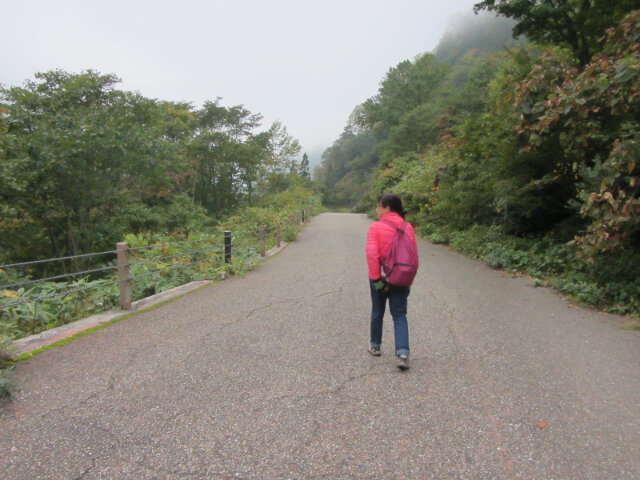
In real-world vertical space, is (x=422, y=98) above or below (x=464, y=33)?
below

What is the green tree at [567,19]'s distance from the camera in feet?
27.1

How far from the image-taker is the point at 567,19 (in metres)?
8.79

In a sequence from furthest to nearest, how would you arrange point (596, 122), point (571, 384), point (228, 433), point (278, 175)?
point (278, 175) → point (596, 122) → point (571, 384) → point (228, 433)

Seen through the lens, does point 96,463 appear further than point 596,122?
No

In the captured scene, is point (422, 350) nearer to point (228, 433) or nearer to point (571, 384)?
point (571, 384)

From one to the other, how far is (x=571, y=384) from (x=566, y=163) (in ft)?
20.9

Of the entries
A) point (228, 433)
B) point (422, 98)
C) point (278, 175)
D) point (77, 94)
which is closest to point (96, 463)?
point (228, 433)

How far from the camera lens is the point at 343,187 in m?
87.5

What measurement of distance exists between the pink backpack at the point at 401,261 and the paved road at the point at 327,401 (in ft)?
2.92

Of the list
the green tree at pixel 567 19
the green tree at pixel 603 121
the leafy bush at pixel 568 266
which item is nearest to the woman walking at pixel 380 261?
the green tree at pixel 603 121

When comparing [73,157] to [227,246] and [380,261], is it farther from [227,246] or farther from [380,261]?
[380,261]

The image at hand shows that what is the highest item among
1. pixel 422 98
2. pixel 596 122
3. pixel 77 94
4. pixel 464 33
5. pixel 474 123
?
pixel 464 33

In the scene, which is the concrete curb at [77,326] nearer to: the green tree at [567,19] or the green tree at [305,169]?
the green tree at [567,19]

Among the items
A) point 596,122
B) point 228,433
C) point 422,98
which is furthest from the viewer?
point 422,98
